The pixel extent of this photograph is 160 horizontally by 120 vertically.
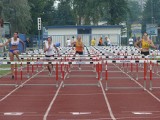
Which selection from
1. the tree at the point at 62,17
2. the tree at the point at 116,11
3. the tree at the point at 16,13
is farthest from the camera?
the tree at the point at 62,17

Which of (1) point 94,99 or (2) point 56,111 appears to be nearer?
(2) point 56,111

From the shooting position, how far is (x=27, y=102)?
46.0ft

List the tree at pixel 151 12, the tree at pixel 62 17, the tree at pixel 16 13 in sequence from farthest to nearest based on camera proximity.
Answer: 1. the tree at pixel 151 12
2. the tree at pixel 62 17
3. the tree at pixel 16 13

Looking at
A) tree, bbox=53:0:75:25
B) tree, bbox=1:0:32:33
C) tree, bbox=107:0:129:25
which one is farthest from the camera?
tree, bbox=53:0:75:25

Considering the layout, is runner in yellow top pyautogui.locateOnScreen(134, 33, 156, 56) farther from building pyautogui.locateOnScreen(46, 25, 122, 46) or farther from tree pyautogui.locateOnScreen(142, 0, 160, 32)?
tree pyautogui.locateOnScreen(142, 0, 160, 32)

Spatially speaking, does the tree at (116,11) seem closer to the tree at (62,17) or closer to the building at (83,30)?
the building at (83,30)

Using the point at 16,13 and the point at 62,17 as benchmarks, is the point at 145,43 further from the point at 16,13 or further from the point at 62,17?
the point at 62,17

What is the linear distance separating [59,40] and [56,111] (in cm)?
5061

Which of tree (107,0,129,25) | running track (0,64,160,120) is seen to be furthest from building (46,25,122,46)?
running track (0,64,160,120)

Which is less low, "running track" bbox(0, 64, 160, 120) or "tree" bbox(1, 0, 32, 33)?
"tree" bbox(1, 0, 32, 33)

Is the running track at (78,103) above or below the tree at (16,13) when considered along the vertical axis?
below

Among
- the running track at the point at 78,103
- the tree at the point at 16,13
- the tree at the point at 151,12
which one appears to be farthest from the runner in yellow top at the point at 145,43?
the tree at the point at 151,12

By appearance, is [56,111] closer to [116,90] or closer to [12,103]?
[12,103]

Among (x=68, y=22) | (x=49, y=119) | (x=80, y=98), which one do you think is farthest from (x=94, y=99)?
(x=68, y=22)
